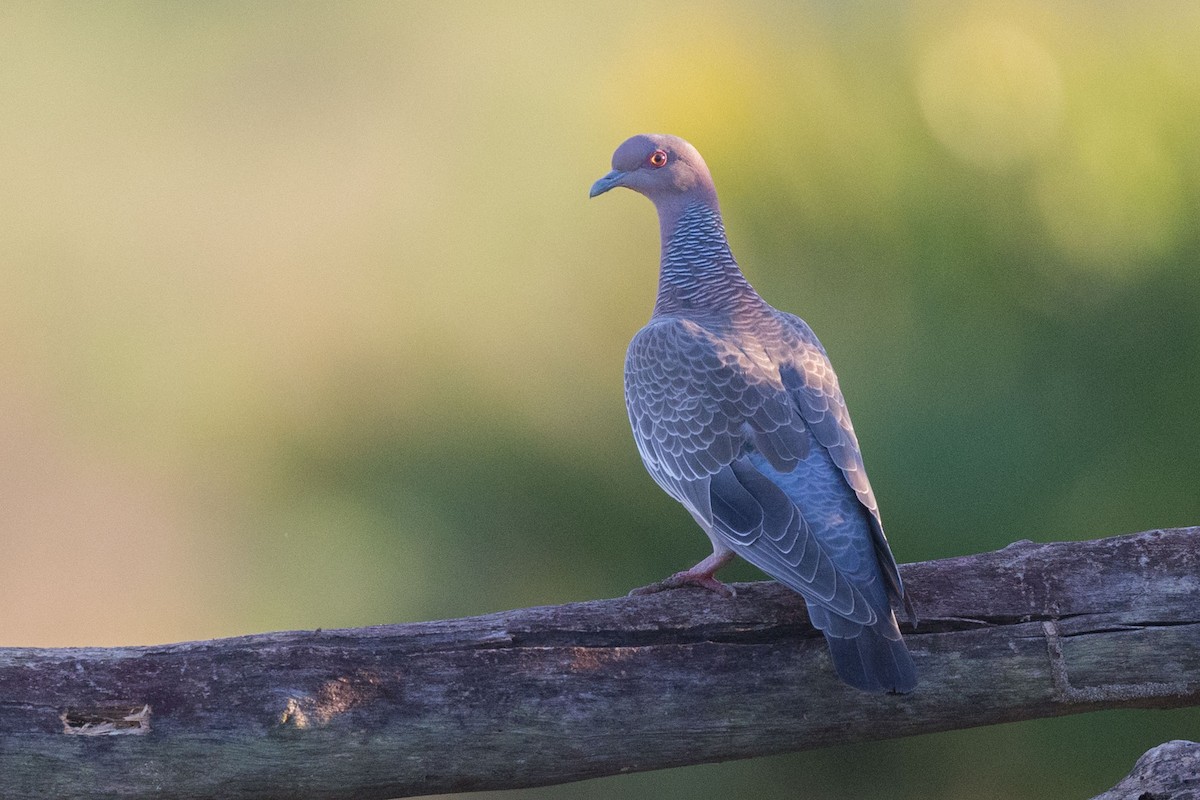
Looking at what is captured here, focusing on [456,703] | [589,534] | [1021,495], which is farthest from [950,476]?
[456,703]

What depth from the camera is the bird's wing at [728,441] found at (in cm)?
219

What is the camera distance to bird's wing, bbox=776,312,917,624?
2.19 m

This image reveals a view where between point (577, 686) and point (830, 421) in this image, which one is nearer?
point (577, 686)

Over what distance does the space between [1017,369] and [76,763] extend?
10.5 feet

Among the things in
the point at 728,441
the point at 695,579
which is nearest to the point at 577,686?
the point at 695,579

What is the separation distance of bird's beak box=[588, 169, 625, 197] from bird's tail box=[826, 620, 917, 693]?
131cm

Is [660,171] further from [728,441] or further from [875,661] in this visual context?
[875,661]

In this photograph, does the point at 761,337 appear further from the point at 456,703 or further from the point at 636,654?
the point at 456,703

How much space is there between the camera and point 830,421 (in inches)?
95.7

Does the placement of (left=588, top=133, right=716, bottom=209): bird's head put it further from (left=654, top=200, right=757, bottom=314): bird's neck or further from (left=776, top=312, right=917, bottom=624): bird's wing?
(left=776, top=312, right=917, bottom=624): bird's wing

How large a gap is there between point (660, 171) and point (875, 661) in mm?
1417

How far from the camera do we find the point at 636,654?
207 centimetres

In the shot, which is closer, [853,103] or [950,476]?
[950,476]

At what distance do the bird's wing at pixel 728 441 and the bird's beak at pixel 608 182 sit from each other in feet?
1.29
